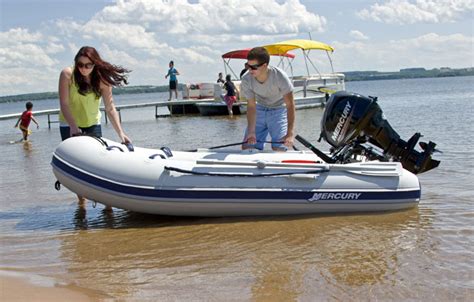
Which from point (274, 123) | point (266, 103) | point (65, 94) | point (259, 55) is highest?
point (259, 55)

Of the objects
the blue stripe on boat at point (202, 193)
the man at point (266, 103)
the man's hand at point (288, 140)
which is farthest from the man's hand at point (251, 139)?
the blue stripe on boat at point (202, 193)

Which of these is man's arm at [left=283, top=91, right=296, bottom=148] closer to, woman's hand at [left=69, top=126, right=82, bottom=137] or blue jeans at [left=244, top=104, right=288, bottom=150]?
blue jeans at [left=244, top=104, right=288, bottom=150]

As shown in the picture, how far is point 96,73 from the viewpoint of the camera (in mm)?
5074

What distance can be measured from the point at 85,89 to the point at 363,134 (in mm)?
2449

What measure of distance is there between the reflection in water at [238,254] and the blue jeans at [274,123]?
3.25 ft

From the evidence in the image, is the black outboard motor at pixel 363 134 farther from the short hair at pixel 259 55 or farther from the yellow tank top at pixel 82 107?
the yellow tank top at pixel 82 107

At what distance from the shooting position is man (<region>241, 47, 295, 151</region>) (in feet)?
17.2

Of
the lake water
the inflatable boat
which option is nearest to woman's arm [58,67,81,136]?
the inflatable boat

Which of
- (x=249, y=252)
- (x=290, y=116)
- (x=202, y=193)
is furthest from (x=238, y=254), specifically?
(x=290, y=116)

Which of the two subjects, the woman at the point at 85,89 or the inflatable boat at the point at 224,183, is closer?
the inflatable boat at the point at 224,183

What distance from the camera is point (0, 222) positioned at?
17.2 ft

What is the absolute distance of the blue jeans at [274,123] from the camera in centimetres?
561

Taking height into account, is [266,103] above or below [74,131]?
above

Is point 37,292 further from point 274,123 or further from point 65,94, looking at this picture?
point 274,123
